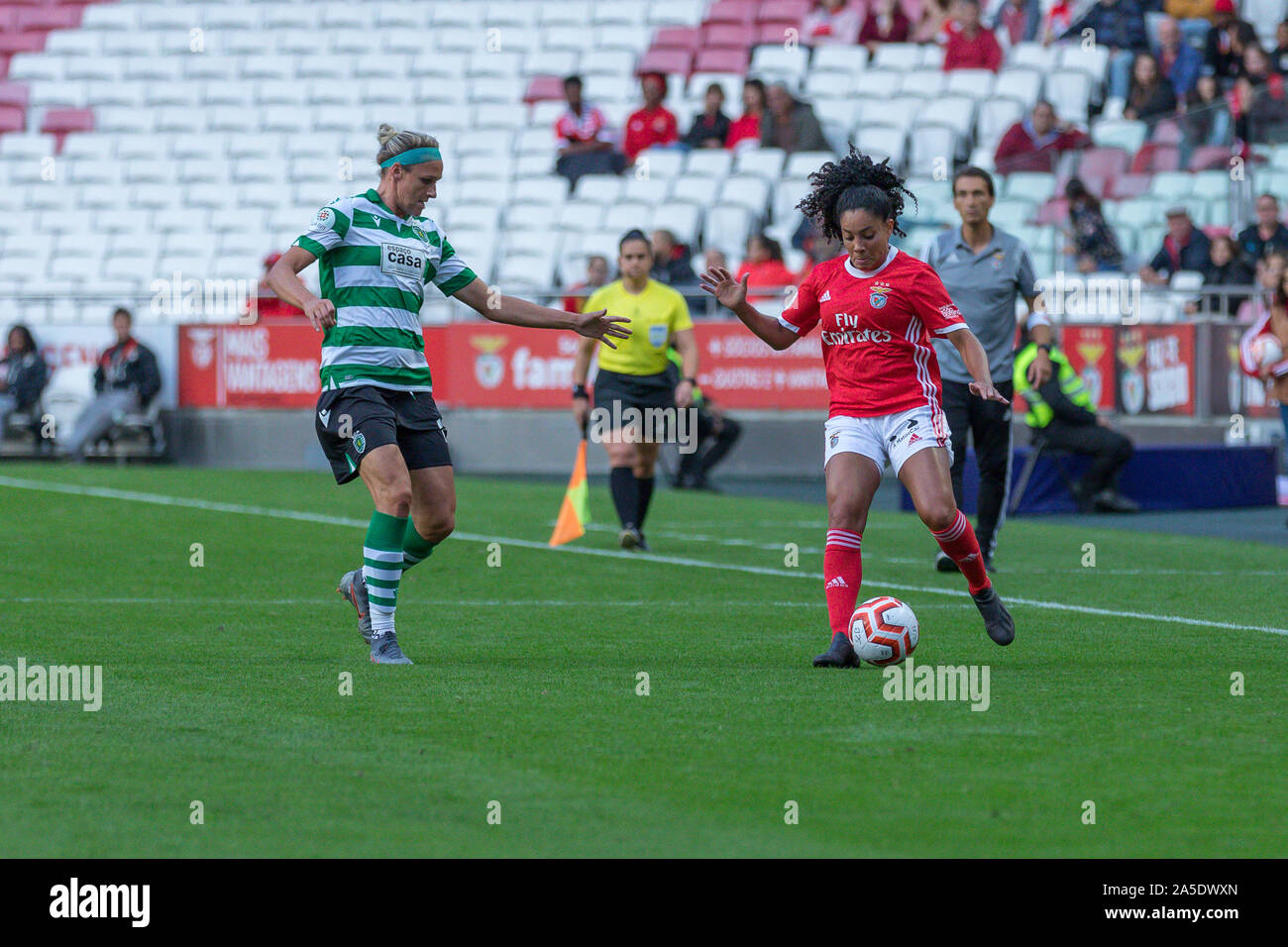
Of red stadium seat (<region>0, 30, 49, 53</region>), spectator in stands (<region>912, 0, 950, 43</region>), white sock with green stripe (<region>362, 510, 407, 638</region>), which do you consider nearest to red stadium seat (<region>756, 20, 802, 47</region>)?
spectator in stands (<region>912, 0, 950, 43</region>)

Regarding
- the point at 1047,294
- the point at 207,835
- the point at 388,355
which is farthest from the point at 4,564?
the point at 1047,294

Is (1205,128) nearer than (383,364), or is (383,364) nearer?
(383,364)

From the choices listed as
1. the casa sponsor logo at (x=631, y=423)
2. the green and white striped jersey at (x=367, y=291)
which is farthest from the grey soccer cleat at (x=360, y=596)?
the casa sponsor logo at (x=631, y=423)

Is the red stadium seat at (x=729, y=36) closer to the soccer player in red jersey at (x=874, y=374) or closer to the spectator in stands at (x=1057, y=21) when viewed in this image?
the spectator in stands at (x=1057, y=21)

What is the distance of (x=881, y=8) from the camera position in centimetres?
2608

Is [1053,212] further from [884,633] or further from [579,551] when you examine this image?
[884,633]

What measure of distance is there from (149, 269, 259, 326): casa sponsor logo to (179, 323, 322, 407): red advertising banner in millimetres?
667

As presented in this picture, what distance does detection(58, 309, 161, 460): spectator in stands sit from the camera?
22.3 meters

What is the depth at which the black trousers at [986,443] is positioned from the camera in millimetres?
11383

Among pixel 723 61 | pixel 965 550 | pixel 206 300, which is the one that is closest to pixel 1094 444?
pixel 965 550

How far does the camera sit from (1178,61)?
72.7ft

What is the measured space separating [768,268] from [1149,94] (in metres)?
4.90
